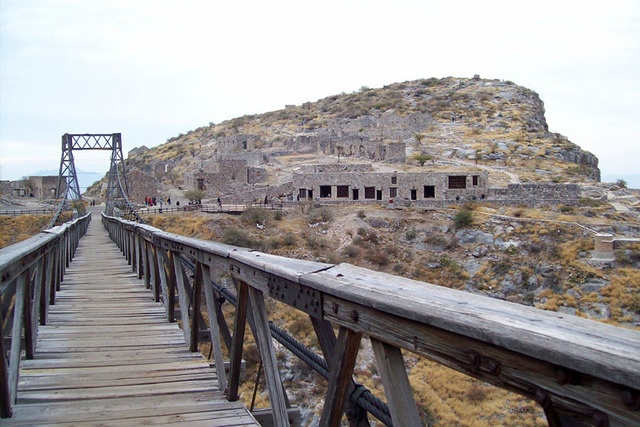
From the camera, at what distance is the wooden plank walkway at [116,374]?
3.47 m

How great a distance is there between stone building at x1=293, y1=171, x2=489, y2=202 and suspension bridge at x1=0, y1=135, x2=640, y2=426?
28.3m

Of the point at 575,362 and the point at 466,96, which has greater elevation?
the point at 466,96

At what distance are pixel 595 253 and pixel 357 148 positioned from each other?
1025 inches

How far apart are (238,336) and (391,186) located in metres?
31.7

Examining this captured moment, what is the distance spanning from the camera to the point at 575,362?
46.9 inches

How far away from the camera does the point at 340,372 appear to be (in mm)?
2119

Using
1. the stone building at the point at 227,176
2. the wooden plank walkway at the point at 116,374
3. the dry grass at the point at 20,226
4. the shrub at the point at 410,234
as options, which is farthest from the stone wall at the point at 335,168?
the wooden plank walkway at the point at 116,374

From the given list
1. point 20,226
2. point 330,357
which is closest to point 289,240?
point 20,226

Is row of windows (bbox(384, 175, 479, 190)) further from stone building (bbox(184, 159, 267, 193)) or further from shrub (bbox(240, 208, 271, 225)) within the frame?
stone building (bbox(184, 159, 267, 193))

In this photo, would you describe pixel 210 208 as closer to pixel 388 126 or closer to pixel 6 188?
pixel 6 188

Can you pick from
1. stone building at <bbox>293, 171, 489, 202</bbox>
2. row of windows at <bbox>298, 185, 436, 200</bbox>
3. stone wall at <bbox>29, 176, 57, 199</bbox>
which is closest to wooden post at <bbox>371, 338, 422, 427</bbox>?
stone building at <bbox>293, 171, 489, 202</bbox>

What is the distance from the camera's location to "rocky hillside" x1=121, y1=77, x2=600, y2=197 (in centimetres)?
4522

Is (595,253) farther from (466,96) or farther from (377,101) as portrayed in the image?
(377,101)

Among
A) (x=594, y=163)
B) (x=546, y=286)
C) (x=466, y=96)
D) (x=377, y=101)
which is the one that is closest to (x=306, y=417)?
(x=546, y=286)
